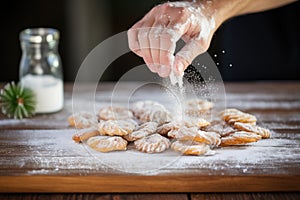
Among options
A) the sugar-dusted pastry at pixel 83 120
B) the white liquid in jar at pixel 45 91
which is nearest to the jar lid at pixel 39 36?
the white liquid in jar at pixel 45 91

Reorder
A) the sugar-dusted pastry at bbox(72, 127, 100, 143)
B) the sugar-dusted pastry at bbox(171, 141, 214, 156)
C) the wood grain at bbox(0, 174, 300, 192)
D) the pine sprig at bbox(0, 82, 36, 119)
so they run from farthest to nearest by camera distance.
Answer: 1. the pine sprig at bbox(0, 82, 36, 119)
2. the sugar-dusted pastry at bbox(72, 127, 100, 143)
3. the sugar-dusted pastry at bbox(171, 141, 214, 156)
4. the wood grain at bbox(0, 174, 300, 192)

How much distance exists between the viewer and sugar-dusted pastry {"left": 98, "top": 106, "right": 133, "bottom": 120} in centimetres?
149

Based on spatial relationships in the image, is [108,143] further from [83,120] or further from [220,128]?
[220,128]

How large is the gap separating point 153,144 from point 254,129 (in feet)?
0.91

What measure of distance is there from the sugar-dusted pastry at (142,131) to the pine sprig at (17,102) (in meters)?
0.39

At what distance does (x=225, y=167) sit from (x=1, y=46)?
1.82 meters

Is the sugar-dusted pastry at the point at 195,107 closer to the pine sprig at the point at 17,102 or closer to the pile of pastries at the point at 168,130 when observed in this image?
the pile of pastries at the point at 168,130

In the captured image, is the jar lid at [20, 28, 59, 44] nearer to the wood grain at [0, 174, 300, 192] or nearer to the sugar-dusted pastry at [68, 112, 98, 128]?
the sugar-dusted pastry at [68, 112, 98, 128]

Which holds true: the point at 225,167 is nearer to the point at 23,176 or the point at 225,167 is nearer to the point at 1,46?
the point at 23,176

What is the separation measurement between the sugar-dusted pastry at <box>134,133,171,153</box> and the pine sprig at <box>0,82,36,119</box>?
0.44 meters

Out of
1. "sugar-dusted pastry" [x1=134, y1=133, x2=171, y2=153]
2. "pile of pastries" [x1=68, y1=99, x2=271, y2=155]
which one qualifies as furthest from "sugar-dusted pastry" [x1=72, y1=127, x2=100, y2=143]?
"sugar-dusted pastry" [x1=134, y1=133, x2=171, y2=153]

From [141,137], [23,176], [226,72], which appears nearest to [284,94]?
[226,72]

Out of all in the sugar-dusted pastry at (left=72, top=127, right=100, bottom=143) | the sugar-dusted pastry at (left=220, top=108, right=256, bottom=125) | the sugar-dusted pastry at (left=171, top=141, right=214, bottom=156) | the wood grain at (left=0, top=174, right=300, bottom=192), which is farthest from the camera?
the sugar-dusted pastry at (left=220, top=108, right=256, bottom=125)

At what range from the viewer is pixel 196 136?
1.27m
